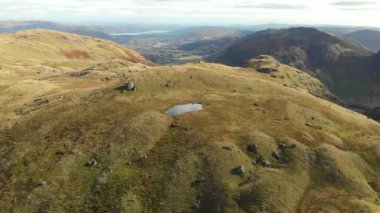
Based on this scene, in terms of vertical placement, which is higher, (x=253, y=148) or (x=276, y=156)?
(x=253, y=148)

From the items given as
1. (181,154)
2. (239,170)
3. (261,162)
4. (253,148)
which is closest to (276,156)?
(261,162)

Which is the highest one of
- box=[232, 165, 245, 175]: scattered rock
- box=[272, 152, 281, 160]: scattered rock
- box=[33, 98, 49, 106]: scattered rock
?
box=[33, 98, 49, 106]: scattered rock

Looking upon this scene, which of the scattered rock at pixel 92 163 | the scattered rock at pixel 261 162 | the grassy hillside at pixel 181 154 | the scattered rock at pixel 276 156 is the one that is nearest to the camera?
the grassy hillside at pixel 181 154

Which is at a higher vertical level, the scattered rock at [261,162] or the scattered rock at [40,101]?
the scattered rock at [40,101]

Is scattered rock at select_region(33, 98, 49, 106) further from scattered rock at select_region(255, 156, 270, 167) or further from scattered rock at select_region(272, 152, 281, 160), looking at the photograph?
scattered rock at select_region(272, 152, 281, 160)

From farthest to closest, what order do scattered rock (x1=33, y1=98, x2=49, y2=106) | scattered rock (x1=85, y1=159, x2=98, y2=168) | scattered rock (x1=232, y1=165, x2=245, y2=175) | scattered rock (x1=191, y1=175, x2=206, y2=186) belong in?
scattered rock (x1=33, y1=98, x2=49, y2=106), scattered rock (x1=85, y1=159, x2=98, y2=168), scattered rock (x1=232, y1=165, x2=245, y2=175), scattered rock (x1=191, y1=175, x2=206, y2=186)

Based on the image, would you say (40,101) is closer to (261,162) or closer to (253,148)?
(253,148)

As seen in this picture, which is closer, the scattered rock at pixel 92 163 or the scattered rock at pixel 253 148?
the scattered rock at pixel 92 163

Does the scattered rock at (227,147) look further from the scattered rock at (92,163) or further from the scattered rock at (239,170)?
the scattered rock at (92,163)

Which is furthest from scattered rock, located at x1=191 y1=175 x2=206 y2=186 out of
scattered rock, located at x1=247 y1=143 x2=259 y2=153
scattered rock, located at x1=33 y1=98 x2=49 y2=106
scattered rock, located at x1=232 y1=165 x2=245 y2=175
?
scattered rock, located at x1=33 y1=98 x2=49 y2=106

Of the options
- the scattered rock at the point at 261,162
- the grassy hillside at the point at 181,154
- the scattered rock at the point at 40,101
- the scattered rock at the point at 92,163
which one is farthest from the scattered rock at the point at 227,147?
the scattered rock at the point at 40,101
